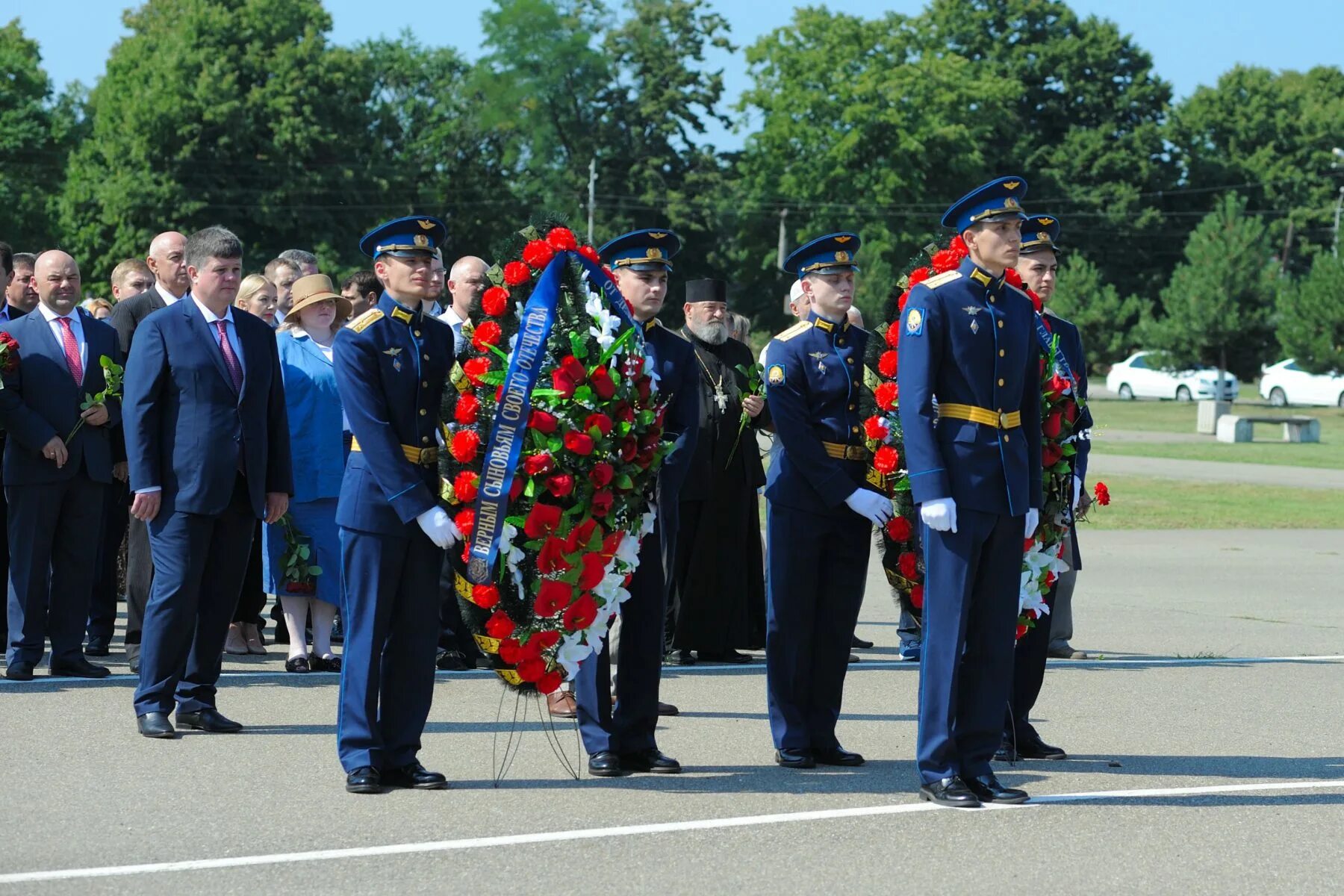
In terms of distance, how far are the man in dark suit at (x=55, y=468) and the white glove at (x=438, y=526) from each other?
3.49 m

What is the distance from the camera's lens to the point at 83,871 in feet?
17.6

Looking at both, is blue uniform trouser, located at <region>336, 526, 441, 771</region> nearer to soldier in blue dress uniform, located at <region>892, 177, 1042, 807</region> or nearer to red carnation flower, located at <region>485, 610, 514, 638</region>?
red carnation flower, located at <region>485, 610, 514, 638</region>

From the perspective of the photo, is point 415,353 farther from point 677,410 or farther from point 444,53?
point 444,53

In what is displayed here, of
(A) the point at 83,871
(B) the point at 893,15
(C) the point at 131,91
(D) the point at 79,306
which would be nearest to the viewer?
(A) the point at 83,871

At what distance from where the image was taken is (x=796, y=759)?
7191 millimetres

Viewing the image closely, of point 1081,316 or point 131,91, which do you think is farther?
point 1081,316

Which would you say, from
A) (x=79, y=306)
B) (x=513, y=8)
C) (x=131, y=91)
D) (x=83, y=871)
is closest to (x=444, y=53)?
(x=513, y=8)

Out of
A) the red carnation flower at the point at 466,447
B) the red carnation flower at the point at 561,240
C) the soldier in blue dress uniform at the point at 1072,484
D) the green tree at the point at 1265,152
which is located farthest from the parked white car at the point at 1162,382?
the red carnation flower at the point at 466,447

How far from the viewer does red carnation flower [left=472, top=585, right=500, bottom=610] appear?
6484 millimetres

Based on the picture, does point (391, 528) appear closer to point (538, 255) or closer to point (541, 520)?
point (541, 520)

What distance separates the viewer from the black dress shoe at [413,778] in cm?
664

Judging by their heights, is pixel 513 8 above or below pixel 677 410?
above

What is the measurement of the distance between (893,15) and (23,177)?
36.0m

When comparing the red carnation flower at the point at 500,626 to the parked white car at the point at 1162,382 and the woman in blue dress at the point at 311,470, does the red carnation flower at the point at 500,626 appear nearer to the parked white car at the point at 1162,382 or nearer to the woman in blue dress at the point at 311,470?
the woman in blue dress at the point at 311,470
